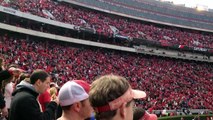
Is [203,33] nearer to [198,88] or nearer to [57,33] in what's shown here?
[198,88]

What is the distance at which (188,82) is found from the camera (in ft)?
142

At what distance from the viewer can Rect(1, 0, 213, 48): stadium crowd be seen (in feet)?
118

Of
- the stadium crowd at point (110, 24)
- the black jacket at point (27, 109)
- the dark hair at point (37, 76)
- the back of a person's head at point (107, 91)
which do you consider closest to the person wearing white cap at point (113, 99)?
the back of a person's head at point (107, 91)

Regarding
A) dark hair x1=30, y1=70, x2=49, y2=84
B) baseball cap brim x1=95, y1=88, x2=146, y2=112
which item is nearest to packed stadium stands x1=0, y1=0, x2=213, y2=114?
dark hair x1=30, y1=70, x2=49, y2=84

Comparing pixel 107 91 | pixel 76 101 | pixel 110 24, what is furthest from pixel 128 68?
pixel 107 91

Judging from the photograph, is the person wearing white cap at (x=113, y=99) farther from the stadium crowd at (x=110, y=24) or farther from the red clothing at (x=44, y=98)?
the stadium crowd at (x=110, y=24)

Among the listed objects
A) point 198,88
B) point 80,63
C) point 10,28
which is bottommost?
point 198,88

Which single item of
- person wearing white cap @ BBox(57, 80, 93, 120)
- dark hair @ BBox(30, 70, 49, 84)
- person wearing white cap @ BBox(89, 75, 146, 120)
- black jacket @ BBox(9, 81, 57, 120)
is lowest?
black jacket @ BBox(9, 81, 57, 120)

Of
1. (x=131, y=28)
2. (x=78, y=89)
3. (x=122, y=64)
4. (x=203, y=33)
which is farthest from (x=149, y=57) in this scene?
(x=78, y=89)

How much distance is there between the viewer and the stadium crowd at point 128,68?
27.0 m

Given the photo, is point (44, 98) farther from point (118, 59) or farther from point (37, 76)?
point (118, 59)

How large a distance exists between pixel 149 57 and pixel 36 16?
20.8m

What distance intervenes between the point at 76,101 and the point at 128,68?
121 feet

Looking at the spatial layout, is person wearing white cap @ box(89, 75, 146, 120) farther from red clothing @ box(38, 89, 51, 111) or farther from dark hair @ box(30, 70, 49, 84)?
red clothing @ box(38, 89, 51, 111)
